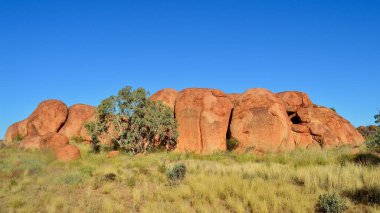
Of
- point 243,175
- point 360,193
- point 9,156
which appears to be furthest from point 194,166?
point 9,156

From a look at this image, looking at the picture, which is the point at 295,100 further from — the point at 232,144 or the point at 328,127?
the point at 232,144

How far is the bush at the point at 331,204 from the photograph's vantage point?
9367 millimetres

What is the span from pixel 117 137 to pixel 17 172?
10179 millimetres

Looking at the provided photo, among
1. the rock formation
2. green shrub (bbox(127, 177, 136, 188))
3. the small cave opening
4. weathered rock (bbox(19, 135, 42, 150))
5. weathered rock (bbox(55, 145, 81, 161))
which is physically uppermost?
the rock formation

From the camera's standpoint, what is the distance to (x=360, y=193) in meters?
10.7

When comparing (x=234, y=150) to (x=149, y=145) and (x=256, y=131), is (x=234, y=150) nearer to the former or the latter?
(x=256, y=131)

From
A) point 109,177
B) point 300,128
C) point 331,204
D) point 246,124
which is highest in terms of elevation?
point 246,124

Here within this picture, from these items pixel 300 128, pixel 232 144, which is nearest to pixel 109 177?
pixel 232 144

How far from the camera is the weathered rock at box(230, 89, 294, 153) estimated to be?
Result: 25.2 meters

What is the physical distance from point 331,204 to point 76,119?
3193cm

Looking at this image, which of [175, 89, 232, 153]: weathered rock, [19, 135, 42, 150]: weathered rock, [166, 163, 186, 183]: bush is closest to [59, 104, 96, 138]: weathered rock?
[19, 135, 42, 150]: weathered rock

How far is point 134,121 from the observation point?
24.9 meters

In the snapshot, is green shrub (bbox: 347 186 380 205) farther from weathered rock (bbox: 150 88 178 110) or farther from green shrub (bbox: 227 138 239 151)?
weathered rock (bbox: 150 88 178 110)

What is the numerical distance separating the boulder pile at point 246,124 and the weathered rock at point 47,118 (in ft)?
22.9
